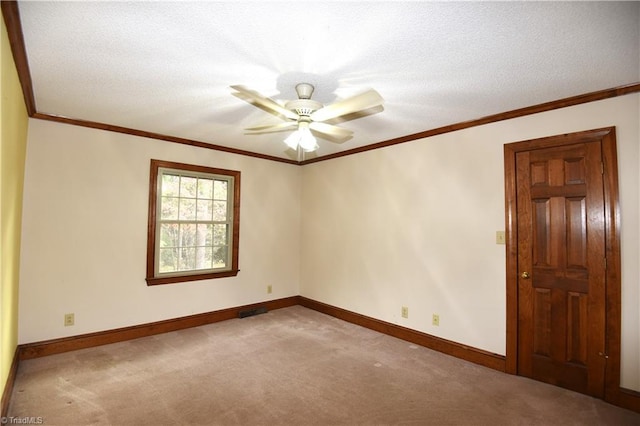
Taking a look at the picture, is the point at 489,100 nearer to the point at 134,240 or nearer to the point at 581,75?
the point at 581,75

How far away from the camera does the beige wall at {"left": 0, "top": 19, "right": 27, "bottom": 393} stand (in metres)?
1.87

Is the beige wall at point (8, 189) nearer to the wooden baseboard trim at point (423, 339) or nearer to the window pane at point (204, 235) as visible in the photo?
the window pane at point (204, 235)

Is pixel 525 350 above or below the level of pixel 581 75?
below

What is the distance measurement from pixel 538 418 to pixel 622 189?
181cm

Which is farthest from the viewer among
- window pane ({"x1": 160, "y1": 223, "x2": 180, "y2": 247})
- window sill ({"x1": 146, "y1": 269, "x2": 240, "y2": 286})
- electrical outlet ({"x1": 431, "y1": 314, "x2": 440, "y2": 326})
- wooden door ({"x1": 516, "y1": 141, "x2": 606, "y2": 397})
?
window pane ({"x1": 160, "y1": 223, "x2": 180, "y2": 247})

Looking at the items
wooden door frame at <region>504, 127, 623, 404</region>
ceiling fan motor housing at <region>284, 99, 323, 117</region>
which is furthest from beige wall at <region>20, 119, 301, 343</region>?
wooden door frame at <region>504, 127, 623, 404</region>

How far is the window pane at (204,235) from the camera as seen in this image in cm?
430

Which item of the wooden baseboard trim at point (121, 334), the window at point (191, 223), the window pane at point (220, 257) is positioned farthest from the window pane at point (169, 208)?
the wooden baseboard trim at point (121, 334)

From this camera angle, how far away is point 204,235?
4.36 m

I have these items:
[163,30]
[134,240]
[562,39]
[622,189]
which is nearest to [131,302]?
[134,240]

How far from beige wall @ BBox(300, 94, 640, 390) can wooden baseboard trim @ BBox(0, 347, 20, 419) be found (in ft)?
11.2

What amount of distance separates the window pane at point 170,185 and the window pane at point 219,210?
540mm

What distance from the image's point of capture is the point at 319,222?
5.05 meters

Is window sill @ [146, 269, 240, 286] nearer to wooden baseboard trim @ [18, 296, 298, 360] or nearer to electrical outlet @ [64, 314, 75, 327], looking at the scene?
wooden baseboard trim @ [18, 296, 298, 360]
